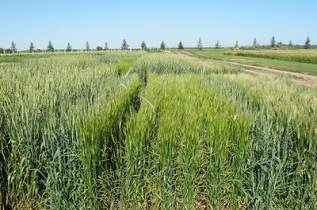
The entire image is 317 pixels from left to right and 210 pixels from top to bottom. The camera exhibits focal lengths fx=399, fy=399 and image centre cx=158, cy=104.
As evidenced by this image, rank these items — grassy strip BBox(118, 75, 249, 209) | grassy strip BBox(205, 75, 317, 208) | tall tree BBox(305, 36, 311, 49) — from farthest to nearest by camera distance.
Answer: tall tree BBox(305, 36, 311, 49), grassy strip BBox(118, 75, 249, 209), grassy strip BBox(205, 75, 317, 208)

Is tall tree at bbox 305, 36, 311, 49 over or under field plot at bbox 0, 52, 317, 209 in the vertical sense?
over

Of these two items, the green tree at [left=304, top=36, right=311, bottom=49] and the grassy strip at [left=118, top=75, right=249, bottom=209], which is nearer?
the grassy strip at [left=118, top=75, right=249, bottom=209]

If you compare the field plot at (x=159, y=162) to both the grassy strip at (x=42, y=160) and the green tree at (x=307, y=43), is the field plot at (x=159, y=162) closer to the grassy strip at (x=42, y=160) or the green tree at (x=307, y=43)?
the grassy strip at (x=42, y=160)

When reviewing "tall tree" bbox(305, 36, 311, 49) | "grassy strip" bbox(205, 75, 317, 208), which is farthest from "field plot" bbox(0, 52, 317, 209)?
"tall tree" bbox(305, 36, 311, 49)

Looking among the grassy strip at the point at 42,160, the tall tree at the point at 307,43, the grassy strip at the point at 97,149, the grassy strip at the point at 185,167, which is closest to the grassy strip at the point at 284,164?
the grassy strip at the point at 185,167

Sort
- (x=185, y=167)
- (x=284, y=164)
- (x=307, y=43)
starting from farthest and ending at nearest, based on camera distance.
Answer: (x=307, y=43)
(x=185, y=167)
(x=284, y=164)

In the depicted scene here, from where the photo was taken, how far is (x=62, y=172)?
4039 millimetres

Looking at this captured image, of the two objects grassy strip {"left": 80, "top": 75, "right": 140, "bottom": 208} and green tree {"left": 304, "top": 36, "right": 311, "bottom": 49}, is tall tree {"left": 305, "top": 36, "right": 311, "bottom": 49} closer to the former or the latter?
green tree {"left": 304, "top": 36, "right": 311, "bottom": 49}

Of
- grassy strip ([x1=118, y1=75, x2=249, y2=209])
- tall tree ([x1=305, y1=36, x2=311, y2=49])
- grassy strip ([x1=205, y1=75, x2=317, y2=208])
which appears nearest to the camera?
grassy strip ([x1=205, y1=75, x2=317, y2=208])

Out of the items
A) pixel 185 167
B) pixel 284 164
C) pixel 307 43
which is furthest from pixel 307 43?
pixel 185 167

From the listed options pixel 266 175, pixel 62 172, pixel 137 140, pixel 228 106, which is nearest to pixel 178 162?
pixel 137 140

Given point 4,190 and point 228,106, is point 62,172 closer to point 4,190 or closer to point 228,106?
point 4,190

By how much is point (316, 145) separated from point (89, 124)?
2.30 metres

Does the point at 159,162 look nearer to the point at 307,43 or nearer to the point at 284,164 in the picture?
the point at 284,164
